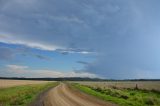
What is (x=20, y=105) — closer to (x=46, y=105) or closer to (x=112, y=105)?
(x=46, y=105)

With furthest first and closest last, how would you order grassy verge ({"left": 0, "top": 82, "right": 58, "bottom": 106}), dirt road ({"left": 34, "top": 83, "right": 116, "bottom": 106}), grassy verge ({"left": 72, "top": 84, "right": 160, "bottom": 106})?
1. grassy verge ({"left": 0, "top": 82, "right": 58, "bottom": 106})
2. grassy verge ({"left": 72, "top": 84, "right": 160, "bottom": 106})
3. dirt road ({"left": 34, "top": 83, "right": 116, "bottom": 106})

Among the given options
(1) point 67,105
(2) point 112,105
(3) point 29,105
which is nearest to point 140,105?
(2) point 112,105

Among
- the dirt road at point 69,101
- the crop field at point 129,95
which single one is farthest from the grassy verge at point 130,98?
the dirt road at point 69,101

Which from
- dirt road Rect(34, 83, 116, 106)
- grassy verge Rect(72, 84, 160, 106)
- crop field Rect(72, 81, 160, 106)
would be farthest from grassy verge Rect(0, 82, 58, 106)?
grassy verge Rect(72, 84, 160, 106)

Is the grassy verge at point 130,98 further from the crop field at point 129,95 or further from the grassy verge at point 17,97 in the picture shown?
the grassy verge at point 17,97

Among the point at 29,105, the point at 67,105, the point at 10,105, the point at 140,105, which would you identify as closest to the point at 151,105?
the point at 140,105

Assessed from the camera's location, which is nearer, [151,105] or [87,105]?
[87,105]

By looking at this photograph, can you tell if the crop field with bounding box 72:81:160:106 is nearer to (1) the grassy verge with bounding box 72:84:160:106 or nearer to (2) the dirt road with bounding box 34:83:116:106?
(1) the grassy verge with bounding box 72:84:160:106

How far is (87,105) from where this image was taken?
80.0ft

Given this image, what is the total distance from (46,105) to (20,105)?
3157 mm

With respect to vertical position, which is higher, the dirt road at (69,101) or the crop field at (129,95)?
the crop field at (129,95)

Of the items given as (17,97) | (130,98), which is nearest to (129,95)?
(130,98)

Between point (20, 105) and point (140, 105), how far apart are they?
11.4 meters

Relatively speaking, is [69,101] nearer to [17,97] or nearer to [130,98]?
[130,98]
